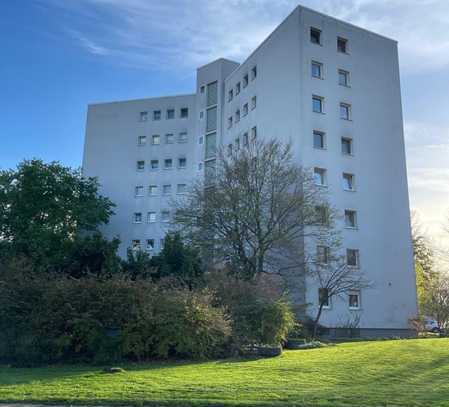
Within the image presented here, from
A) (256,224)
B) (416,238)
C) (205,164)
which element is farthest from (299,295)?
(416,238)

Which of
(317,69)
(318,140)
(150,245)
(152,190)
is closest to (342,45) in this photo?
(317,69)

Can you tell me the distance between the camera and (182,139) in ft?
184

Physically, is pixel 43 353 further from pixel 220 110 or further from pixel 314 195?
pixel 220 110

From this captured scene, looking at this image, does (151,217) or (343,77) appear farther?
(151,217)

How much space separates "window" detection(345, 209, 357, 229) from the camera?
115 ft

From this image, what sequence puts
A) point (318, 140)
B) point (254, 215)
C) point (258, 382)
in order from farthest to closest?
point (318, 140), point (254, 215), point (258, 382)

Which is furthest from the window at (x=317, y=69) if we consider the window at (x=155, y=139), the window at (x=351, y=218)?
the window at (x=155, y=139)

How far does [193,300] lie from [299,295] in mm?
16569

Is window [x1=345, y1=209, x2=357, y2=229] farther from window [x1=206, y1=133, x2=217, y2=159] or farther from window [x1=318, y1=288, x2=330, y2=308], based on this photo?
window [x1=206, y1=133, x2=217, y2=159]

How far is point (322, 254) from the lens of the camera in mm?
31250

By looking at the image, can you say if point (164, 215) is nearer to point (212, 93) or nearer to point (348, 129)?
point (212, 93)

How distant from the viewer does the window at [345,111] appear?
1457 inches

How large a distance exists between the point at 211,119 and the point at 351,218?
20.8m

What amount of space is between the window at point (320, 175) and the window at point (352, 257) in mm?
5034
